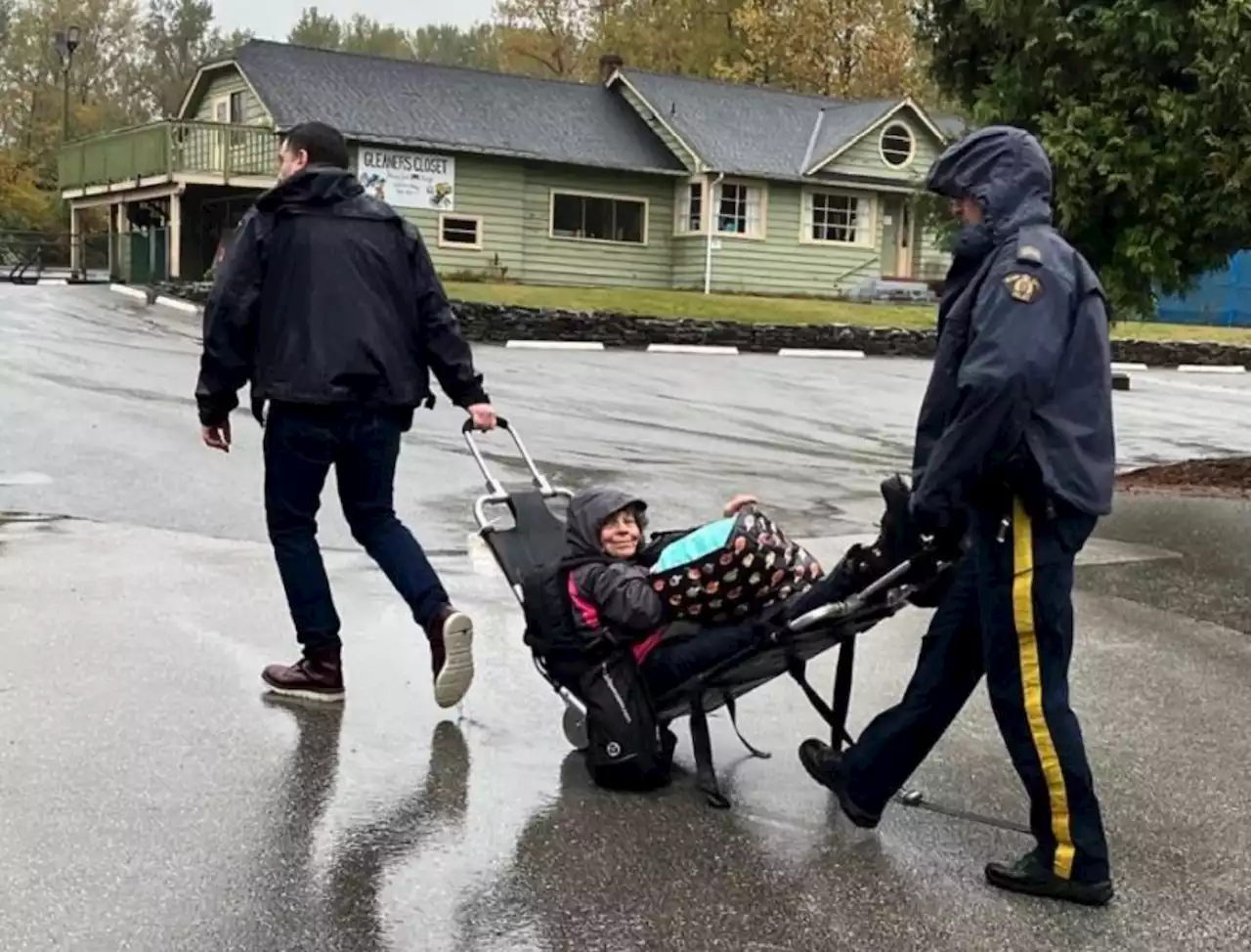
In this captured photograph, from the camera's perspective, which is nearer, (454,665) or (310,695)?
(454,665)

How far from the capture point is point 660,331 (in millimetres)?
28672

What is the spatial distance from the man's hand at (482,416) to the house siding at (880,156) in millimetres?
34365

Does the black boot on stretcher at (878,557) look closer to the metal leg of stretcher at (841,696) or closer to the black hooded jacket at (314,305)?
the metal leg of stretcher at (841,696)

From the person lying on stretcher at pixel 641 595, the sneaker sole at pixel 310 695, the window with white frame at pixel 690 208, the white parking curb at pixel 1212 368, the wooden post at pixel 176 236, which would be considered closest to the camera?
the person lying on stretcher at pixel 641 595

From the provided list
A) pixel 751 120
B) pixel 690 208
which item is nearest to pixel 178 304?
pixel 690 208

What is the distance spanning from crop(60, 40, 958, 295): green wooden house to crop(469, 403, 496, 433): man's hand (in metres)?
28.9

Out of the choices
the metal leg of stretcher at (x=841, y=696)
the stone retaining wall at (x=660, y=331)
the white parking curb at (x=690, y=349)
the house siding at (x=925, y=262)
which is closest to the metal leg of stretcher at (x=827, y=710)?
the metal leg of stretcher at (x=841, y=696)

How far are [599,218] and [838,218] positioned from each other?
6479 mm

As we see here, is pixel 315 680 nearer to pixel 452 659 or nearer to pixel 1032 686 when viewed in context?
pixel 452 659

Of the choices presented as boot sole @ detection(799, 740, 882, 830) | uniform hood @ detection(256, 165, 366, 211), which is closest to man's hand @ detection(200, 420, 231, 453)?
uniform hood @ detection(256, 165, 366, 211)

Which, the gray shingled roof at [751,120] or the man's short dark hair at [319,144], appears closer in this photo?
the man's short dark hair at [319,144]

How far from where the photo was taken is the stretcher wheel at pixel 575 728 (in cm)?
514

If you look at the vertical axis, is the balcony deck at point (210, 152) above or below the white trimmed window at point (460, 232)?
above

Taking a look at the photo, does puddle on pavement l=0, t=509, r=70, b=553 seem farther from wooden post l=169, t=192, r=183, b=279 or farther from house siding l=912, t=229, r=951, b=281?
house siding l=912, t=229, r=951, b=281
